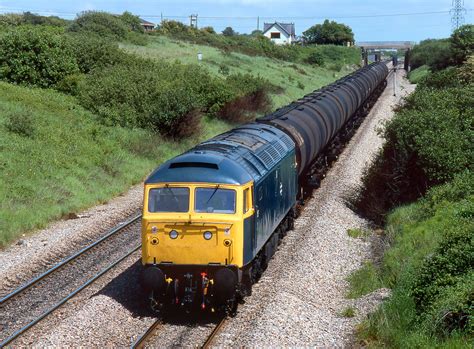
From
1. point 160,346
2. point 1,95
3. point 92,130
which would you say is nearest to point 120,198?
point 92,130

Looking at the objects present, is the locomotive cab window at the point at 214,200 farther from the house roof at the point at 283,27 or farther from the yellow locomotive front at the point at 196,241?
the house roof at the point at 283,27

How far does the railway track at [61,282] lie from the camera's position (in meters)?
14.6

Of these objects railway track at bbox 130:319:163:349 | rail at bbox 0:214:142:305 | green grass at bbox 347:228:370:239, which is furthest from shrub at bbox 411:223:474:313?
rail at bbox 0:214:142:305

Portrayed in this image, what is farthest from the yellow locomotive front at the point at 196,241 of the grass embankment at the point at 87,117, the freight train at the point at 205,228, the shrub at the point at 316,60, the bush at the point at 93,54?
the shrub at the point at 316,60

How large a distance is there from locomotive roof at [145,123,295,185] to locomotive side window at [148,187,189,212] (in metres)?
0.20

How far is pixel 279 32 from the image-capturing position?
577ft

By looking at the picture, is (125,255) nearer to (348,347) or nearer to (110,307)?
(110,307)

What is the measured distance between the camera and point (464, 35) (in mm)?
62969

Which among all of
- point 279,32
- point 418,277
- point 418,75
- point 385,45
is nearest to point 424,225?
point 418,277

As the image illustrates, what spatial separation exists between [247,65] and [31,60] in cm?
3661

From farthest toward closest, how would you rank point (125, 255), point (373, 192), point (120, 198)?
1. point (120, 198)
2. point (373, 192)
3. point (125, 255)

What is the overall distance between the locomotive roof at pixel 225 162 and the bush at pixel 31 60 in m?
23.2

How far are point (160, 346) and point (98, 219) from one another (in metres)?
10.9

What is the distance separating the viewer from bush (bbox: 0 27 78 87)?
38.1m
